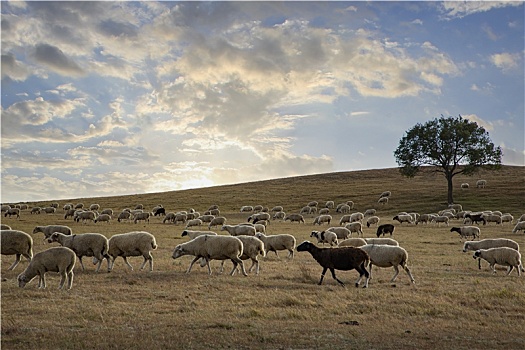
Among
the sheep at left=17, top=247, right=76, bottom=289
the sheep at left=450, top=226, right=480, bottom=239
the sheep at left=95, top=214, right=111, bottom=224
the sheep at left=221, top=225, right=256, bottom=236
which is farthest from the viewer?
the sheep at left=95, top=214, right=111, bottom=224

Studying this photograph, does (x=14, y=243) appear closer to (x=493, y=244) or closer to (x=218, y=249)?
(x=218, y=249)

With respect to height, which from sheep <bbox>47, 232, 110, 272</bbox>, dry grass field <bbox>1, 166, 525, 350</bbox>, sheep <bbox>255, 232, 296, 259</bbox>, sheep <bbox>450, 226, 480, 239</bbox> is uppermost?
sheep <bbox>47, 232, 110, 272</bbox>

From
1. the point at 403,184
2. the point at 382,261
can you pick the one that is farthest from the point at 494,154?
the point at 382,261

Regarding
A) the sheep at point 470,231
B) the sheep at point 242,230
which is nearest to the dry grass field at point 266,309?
the sheep at point 242,230

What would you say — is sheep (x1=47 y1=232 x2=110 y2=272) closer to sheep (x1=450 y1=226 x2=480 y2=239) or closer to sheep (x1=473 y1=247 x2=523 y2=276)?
sheep (x1=473 y1=247 x2=523 y2=276)

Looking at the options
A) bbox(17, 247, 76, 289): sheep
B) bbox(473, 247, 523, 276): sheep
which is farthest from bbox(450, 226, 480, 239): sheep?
bbox(17, 247, 76, 289): sheep

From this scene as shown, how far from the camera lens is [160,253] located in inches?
891

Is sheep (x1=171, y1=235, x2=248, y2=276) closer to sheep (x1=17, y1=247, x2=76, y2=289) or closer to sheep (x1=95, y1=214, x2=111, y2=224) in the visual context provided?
sheep (x1=17, y1=247, x2=76, y2=289)

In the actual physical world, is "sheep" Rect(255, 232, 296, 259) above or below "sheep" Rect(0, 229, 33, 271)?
below

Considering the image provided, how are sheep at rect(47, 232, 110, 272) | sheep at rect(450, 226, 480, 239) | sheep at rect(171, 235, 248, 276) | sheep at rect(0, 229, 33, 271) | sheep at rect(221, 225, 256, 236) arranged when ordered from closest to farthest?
sheep at rect(171, 235, 248, 276) < sheep at rect(0, 229, 33, 271) < sheep at rect(47, 232, 110, 272) < sheep at rect(221, 225, 256, 236) < sheep at rect(450, 226, 480, 239)

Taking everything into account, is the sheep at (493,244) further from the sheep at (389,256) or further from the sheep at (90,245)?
the sheep at (90,245)

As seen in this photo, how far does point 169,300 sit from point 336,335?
5015mm

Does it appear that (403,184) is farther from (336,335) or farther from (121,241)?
(336,335)

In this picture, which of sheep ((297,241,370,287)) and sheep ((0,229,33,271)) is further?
sheep ((0,229,33,271))
